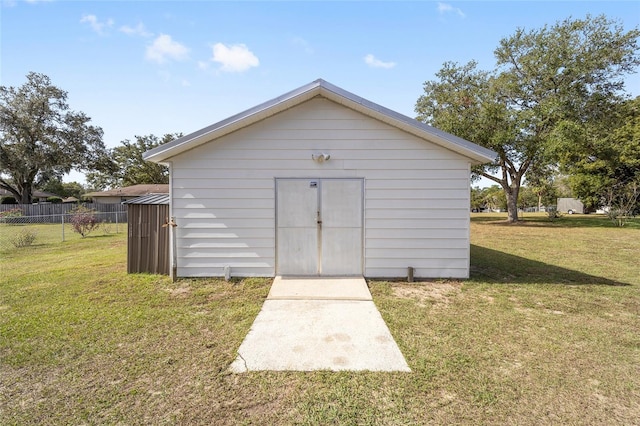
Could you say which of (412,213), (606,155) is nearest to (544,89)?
(606,155)

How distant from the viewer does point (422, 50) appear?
7.84 m

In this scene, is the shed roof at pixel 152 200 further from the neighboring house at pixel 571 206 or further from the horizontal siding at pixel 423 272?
the neighboring house at pixel 571 206

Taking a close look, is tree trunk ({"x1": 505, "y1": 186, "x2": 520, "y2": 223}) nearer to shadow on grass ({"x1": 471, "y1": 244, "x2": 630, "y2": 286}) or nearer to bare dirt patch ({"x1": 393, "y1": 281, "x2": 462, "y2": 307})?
shadow on grass ({"x1": 471, "y1": 244, "x2": 630, "y2": 286})

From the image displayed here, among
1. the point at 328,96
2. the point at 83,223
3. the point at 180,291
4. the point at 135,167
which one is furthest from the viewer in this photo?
the point at 135,167

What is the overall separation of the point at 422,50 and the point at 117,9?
7235mm

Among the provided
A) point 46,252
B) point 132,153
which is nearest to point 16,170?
point 132,153

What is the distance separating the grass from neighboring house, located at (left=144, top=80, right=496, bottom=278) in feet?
2.13

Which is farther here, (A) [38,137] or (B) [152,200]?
(A) [38,137]

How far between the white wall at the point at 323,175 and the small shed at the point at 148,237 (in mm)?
510

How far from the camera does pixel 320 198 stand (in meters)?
5.56

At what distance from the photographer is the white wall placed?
546cm

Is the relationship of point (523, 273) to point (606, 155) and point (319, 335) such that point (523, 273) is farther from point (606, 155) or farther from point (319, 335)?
point (606, 155)

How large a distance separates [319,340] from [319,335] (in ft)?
0.40

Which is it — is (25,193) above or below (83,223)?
above
